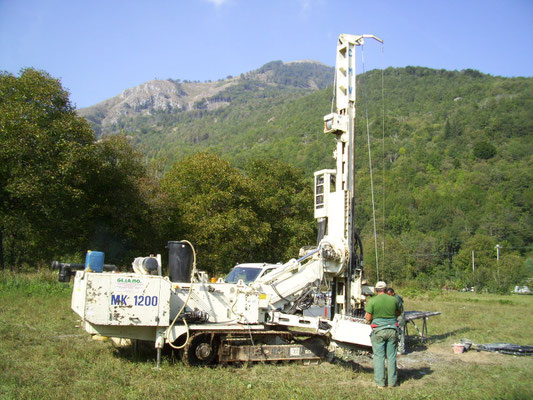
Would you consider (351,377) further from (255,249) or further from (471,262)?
(471,262)

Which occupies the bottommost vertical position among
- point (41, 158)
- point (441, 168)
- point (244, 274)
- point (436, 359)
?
point (436, 359)

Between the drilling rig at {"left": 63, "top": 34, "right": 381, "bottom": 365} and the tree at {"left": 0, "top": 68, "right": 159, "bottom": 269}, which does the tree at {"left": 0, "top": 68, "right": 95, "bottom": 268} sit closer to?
the tree at {"left": 0, "top": 68, "right": 159, "bottom": 269}

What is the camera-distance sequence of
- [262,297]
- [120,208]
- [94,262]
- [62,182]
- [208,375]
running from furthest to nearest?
[120,208] < [62,182] < [262,297] < [94,262] < [208,375]

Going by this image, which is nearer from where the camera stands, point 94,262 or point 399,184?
point 94,262

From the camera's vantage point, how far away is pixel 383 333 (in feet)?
28.0

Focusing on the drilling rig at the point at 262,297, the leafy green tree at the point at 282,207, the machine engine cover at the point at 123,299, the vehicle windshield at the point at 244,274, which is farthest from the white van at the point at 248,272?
the leafy green tree at the point at 282,207

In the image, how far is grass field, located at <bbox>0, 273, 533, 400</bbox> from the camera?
7137 millimetres

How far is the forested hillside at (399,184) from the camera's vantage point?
31109 millimetres

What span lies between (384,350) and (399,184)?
288 ft

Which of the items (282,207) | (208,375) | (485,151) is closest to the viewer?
(208,375)

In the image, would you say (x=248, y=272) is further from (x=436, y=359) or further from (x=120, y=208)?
(x=120, y=208)

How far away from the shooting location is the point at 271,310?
33.0 ft

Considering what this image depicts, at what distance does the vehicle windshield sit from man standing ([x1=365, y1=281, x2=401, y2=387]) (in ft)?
15.7

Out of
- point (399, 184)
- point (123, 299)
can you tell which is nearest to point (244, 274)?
point (123, 299)
